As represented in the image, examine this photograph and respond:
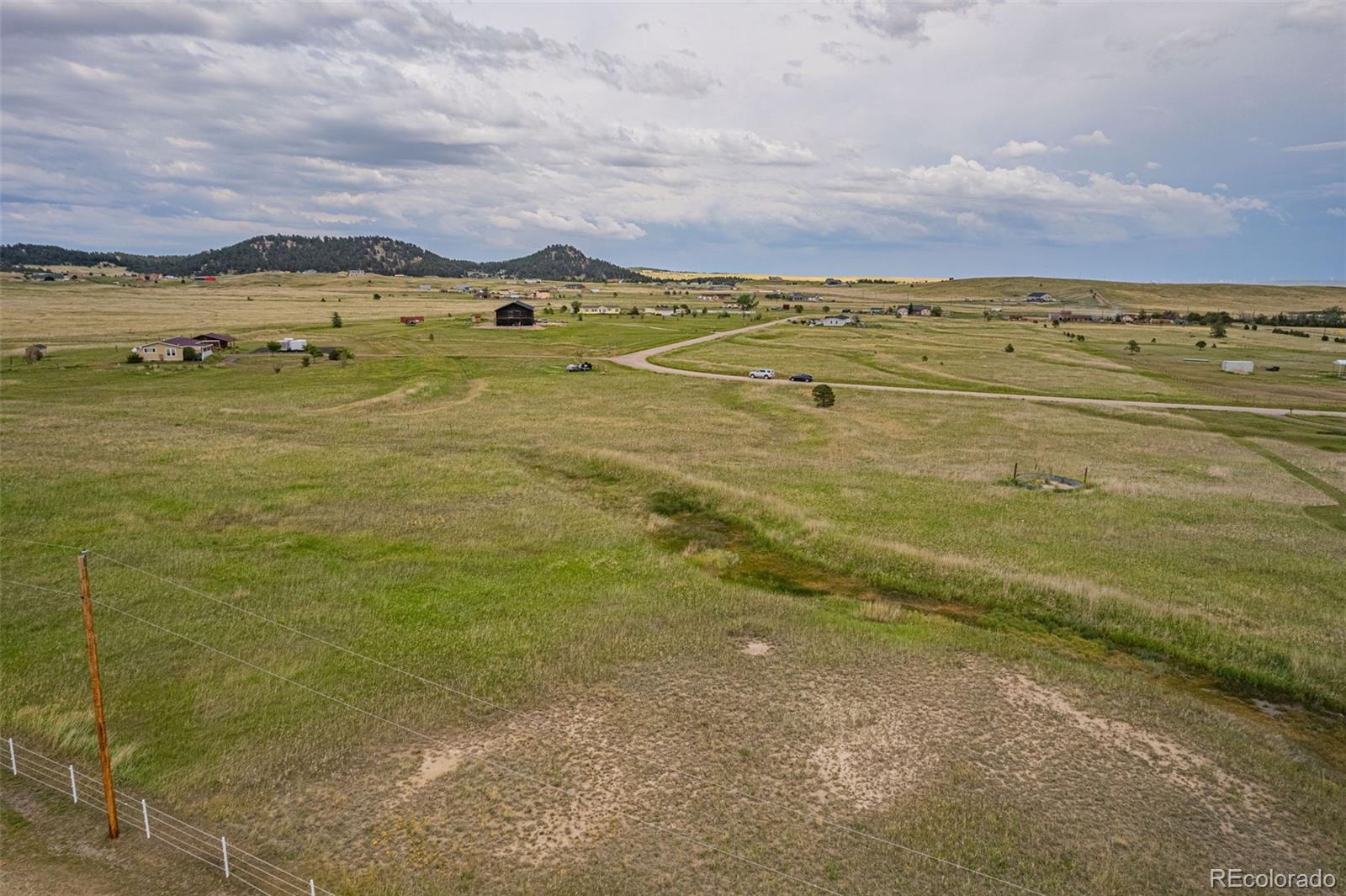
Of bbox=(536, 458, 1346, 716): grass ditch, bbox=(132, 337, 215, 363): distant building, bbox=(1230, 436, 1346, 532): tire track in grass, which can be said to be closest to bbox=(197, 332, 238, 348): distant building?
bbox=(132, 337, 215, 363): distant building

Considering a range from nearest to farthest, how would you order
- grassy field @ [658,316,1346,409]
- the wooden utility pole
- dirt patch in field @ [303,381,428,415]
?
1. the wooden utility pole
2. dirt patch in field @ [303,381,428,415]
3. grassy field @ [658,316,1346,409]

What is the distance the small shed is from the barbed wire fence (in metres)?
124

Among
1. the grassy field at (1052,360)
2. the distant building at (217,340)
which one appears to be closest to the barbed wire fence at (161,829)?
the grassy field at (1052,360)

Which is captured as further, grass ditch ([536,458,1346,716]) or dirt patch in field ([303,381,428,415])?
dirt patch in field ([303,381,428,415])

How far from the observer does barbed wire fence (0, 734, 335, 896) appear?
15.1m

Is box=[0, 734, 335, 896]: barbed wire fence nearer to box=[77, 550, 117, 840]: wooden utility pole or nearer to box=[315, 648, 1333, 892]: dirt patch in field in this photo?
box=[77, 550, 117, 840]: wooden utility pole

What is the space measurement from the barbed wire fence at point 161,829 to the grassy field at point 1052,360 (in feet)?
263

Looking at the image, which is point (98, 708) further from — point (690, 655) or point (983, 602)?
point (983, 602)

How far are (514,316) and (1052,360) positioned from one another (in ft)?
298

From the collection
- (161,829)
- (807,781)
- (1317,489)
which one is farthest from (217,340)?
(1317,489)

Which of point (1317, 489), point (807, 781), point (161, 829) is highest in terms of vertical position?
point (1317, 489)

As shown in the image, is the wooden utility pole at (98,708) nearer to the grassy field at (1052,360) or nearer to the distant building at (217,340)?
the grassy field at (1052,360)

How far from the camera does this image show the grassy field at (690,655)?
650 inches

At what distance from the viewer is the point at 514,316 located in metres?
139
